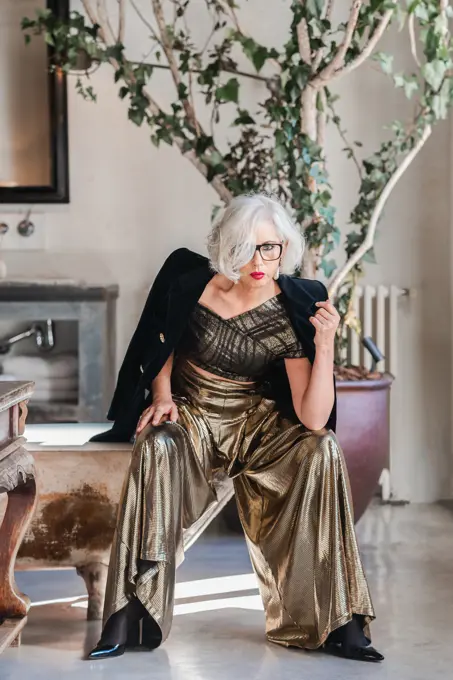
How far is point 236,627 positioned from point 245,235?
1.05 m

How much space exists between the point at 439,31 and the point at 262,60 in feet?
1.88

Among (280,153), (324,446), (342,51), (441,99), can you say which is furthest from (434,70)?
(324,446)

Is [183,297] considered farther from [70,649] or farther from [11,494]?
[70,649]

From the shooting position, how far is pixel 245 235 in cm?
257

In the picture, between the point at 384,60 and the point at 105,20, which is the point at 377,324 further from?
the point at 105,20

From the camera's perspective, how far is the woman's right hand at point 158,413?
2598mm

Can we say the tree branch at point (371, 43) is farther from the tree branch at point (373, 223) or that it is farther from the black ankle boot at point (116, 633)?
the black ankle boot at point (116, 633)

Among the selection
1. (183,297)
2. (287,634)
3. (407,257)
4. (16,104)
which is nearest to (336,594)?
(287,634)

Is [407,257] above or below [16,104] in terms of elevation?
below

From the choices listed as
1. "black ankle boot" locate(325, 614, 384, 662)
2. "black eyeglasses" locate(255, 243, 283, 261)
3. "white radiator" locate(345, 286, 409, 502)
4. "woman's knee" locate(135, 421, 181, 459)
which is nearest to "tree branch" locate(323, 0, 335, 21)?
"black eyeglasses" locate(255, 243, 283, 261)

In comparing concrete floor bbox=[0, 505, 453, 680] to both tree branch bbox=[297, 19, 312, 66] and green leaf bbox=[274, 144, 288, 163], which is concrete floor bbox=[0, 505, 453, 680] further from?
tree branch bbox=[297, 19, 312, 66]

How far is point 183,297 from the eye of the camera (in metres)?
2.71

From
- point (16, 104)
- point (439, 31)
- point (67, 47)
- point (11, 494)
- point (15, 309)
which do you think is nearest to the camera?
point (11, 494)

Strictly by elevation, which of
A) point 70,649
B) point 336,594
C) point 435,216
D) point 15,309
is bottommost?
point 70,649
